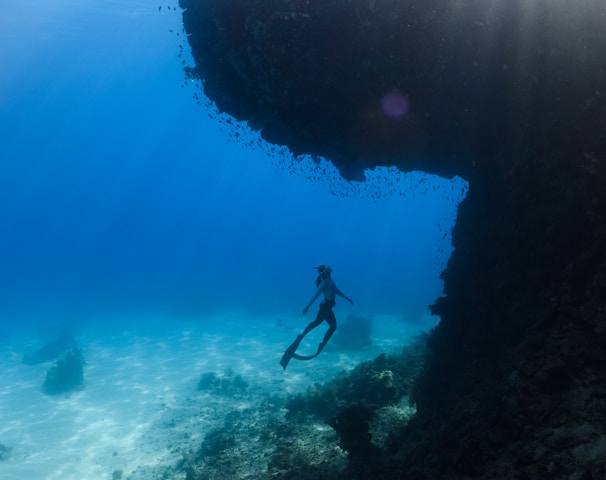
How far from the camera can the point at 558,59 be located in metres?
6.83

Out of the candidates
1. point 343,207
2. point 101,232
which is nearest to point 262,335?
point 101,232

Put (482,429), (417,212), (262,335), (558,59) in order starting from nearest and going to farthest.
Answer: (482,429)
(558,59)
(262,335)
(417,212)

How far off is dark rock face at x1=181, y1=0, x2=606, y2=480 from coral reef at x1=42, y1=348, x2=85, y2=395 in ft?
72.0

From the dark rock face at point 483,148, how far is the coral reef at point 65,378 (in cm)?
2194

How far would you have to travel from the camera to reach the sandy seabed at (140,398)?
14.6m

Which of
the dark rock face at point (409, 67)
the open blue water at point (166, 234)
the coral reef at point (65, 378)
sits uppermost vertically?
the open blue water at point (166, 234)

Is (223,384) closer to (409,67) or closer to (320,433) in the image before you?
(320,433)

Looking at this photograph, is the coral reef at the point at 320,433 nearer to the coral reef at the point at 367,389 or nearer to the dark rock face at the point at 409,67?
the coral reef at the point at 367,389

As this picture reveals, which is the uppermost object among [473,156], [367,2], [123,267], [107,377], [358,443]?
[123,267]

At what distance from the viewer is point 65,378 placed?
2291cm

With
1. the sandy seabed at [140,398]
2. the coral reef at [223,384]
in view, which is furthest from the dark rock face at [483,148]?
the coral reef at [223,384]

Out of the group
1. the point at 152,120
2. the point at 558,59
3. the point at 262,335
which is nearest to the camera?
the point at 558,59

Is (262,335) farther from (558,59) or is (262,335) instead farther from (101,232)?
(101,232)

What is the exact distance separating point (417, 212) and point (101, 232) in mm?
146929
